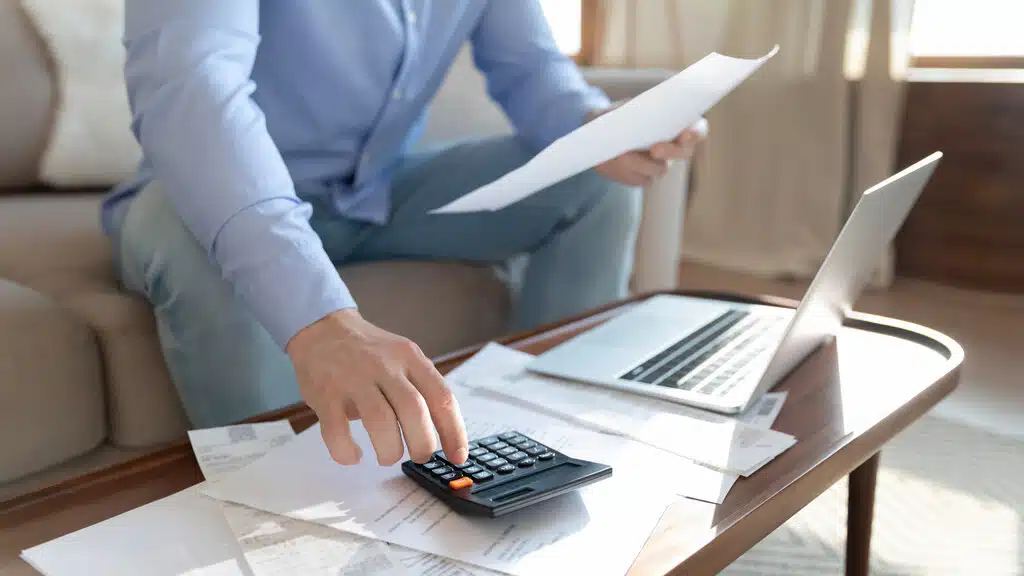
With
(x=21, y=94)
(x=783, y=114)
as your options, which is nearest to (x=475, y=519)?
(x=21, y=94)

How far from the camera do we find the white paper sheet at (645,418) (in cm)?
57

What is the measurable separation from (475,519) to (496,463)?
1.8 inches

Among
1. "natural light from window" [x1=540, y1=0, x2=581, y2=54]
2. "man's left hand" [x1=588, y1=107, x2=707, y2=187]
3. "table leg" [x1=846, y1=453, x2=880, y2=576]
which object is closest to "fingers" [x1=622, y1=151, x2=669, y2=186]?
"man's left hand" [x1=588, y1=107, x2=707, y2=187]

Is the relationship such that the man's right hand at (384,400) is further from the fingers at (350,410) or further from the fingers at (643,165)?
the fingers at (643,165)

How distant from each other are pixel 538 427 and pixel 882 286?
186 centimetres

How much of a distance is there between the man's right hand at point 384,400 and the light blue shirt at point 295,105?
7 cm

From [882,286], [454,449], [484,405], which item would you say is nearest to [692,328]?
[484,405]

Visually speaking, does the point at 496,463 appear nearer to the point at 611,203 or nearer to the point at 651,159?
the point at 651,159

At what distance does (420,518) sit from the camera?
485 mm

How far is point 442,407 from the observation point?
0.49 meters

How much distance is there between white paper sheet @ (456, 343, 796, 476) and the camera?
0.57 meters

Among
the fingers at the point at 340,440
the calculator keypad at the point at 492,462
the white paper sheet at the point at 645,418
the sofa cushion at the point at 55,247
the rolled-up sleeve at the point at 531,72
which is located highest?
the rolled-up sleeve at the point at 531,72

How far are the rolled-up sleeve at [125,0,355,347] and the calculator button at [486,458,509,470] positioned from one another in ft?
0.49

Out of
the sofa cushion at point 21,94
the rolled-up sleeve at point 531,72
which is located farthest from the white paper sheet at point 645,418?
the sofa cushion at point 21,94
